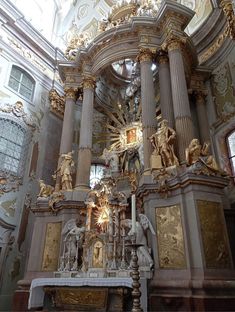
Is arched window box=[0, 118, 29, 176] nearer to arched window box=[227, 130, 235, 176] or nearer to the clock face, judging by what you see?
the clock face

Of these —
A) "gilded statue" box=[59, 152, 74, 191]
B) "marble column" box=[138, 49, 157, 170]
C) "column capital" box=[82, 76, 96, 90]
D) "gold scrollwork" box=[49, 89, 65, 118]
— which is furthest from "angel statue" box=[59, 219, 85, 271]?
"gold scrollwork" box=[49, 89, 65, 118]

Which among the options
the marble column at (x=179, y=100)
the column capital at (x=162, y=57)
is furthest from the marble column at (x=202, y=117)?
the marble column at (x=179, y=100)

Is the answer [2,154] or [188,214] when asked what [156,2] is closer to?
[2,154]

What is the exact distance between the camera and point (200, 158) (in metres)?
6.84

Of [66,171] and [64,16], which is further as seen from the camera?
[64,16]

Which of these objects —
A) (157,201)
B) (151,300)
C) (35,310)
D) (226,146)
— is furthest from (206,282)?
(226,146)

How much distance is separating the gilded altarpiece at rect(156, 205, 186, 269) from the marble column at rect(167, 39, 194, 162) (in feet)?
5.30

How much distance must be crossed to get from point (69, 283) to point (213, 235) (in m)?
3.31

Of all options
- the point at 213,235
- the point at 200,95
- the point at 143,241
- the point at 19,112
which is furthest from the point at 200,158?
the point at 19,112

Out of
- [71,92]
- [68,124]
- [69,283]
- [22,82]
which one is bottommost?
[69,283]

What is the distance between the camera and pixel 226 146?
1001 cm

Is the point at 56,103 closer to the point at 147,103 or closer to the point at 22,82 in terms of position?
the point at 22,82

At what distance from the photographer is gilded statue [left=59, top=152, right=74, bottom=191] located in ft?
30.4

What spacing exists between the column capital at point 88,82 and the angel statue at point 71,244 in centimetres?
522
